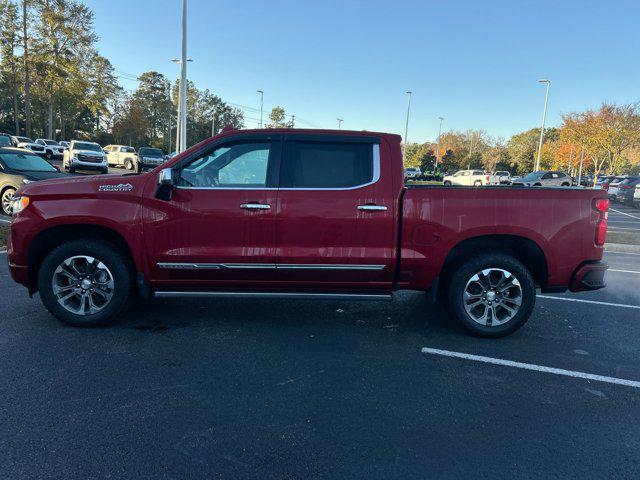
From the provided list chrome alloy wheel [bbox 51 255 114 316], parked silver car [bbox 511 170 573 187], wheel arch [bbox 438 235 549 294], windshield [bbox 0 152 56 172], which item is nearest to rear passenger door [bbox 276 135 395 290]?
wheel arch [bbox 438 235 549 294]

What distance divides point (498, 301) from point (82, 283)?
4.09 metres

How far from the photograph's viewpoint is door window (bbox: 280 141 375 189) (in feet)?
14.6

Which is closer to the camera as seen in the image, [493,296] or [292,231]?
[292,231]

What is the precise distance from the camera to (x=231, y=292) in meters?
4.57

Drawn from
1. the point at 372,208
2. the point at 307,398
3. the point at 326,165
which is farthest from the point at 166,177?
the point at 307,398

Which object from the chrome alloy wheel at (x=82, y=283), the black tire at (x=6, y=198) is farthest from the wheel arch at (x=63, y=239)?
the black tire at (x=6, y=198)

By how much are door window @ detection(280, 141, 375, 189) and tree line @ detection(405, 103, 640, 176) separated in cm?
4291

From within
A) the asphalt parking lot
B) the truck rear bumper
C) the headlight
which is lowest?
the asphalt parking lot

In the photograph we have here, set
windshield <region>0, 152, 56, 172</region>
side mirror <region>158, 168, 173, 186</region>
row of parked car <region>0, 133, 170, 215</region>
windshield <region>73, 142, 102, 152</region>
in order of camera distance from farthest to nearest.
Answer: windshield <region>73, 142, 102, 152</region> < windshield <region>0, 152, 56, 172</region> < row of parked car <region>0, 133, 170, 215</region> < side mirror <region>158, 168, 173, 186</region>

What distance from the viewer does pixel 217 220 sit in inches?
172

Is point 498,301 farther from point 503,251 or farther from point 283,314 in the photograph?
point 283,314

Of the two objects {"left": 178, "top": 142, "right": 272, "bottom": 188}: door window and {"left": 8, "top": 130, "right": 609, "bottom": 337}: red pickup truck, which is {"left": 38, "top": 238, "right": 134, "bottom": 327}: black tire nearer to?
{"left": 8, "top": 130, "right": 609, "bottom": 337}: red pickup truck

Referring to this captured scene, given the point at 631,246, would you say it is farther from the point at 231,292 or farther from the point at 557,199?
the point at 231,292

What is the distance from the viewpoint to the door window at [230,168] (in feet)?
14.7
